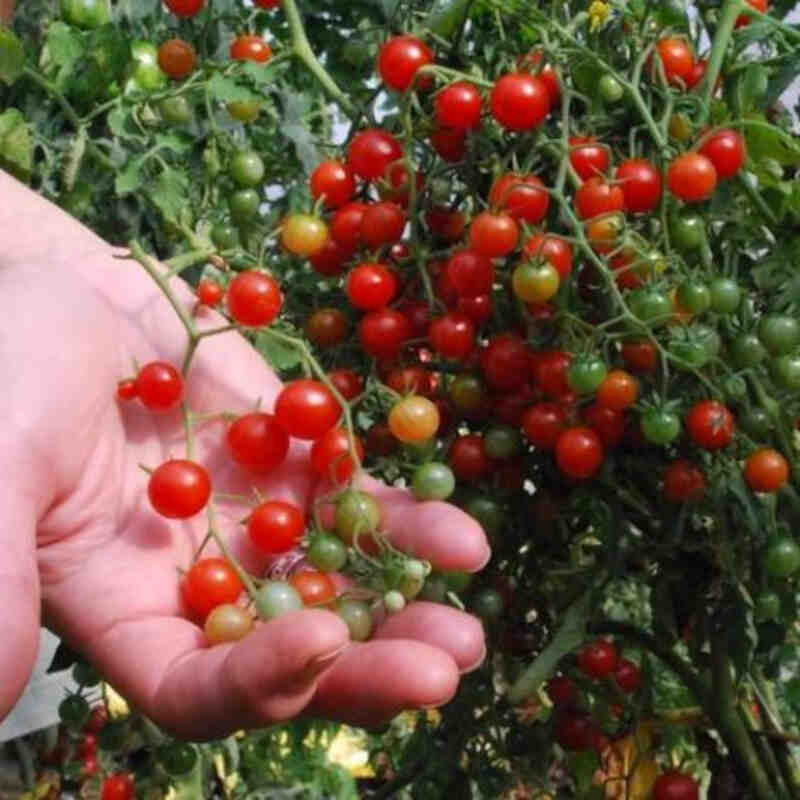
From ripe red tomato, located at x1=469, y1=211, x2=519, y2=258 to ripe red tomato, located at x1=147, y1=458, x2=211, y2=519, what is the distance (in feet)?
0.65

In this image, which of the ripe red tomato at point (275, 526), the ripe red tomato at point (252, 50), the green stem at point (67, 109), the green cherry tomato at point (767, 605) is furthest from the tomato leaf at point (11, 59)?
the green cherry tomato at point (767, 605)

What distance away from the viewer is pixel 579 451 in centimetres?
76

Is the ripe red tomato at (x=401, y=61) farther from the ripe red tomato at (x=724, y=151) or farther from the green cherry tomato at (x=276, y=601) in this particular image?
the green cherry tomato at (x=276, y=601)

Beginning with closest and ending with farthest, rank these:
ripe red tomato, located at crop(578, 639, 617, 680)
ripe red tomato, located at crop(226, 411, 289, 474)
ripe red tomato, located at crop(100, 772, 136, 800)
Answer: ripe red tomato, located at crop(226, 411, 289, 474)
ripe red tomato, located at crop(578, 639, 617, 680)
ripe red tomato, located at crop(100, 772, 136, 800)

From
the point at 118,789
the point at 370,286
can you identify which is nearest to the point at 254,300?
the point at 370,286

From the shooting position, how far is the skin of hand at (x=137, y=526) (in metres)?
0.65

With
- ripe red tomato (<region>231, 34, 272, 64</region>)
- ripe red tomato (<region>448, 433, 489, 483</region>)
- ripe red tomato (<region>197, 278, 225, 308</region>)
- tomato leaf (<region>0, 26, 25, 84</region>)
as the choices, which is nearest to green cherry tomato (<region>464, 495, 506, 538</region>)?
ripe red tomato (<region>448, 433, 489, 483</region>)

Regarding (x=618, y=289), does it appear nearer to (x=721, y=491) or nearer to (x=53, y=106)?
(x=721, y=491)

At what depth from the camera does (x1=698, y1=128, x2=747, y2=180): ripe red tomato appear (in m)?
0.75

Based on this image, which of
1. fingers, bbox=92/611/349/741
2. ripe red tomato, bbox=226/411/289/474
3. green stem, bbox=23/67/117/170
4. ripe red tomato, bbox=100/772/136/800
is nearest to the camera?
fingers, bbox=92/611/349/741

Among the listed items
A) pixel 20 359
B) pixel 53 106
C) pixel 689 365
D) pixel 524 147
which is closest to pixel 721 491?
pixel 689 365

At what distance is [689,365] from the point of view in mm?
734

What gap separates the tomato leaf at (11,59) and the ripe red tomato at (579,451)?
506 millimetres

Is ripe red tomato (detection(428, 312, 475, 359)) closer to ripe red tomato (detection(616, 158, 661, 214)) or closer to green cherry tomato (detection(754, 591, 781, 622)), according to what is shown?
ripe red tomato (detection(616, 158, 661, 214))
